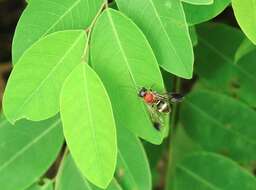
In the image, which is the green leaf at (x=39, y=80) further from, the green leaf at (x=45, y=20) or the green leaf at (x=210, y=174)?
the green leaf at (x=210, y=174)

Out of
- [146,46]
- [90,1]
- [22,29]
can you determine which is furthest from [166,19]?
[22,29]

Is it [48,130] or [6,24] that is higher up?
[48,130]

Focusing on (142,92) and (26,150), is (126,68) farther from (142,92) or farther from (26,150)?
(26,150)

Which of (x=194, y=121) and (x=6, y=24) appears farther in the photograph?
(x=6, y=24)

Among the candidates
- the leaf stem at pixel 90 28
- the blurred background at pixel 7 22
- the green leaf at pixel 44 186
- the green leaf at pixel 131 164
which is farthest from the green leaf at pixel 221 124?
the blurred background at pixel 7 22

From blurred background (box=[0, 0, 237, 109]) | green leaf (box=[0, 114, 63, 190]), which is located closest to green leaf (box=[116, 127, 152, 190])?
green leaf (box=[0, 114, 63, 190])

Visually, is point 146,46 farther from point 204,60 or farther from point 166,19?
point 204,60
